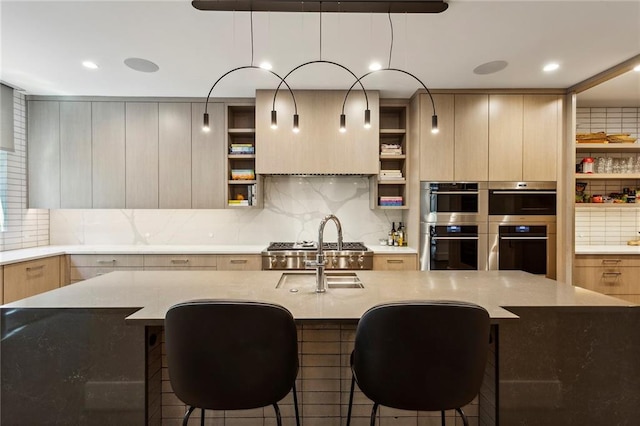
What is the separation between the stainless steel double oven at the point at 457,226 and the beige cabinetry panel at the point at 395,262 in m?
0.17

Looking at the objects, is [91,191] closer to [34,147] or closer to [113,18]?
[34,147]

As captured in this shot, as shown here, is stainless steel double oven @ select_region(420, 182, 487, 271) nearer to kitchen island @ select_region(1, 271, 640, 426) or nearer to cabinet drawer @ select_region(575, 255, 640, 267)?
cabinet drawer @ select_region(575, 255, 640, 267)

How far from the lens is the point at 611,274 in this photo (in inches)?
136

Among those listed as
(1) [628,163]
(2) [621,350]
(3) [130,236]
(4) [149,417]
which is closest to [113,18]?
(4) [149,417]

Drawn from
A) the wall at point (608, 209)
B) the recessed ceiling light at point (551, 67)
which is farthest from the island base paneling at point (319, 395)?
the wall at point (608, 209)

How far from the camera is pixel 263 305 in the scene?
1.20 metres

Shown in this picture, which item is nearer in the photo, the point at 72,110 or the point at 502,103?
the point at 502,103

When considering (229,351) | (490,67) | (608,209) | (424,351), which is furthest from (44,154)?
(608,209)

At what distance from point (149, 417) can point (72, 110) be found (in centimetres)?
352

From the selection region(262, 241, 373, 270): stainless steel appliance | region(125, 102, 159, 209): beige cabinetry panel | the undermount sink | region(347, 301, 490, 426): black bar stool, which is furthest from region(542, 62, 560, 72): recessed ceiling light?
region(125, 102, 159, 209): beige cabinetry panel

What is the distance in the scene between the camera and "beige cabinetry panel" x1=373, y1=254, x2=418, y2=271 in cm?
352

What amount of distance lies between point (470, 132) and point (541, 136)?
72 centimetres

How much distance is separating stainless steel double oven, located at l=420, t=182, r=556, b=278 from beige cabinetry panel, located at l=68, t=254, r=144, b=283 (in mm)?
3013

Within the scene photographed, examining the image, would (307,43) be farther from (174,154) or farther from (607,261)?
(607,261)
